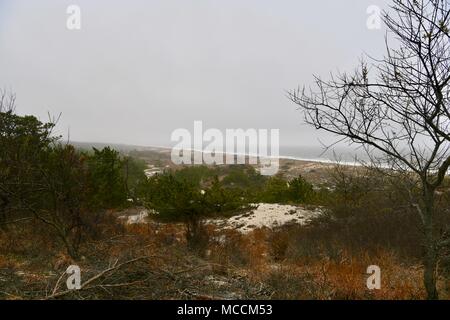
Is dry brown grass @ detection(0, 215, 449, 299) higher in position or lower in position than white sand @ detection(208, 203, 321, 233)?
higher

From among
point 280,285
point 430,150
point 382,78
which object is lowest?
point 280,285

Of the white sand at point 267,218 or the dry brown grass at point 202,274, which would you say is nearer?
the dry brown grass at point 202,274

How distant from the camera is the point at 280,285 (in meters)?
5.04

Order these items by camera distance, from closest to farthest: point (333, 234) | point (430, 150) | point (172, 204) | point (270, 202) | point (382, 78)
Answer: point (382, 78)
point (430, 150)
point (333, 234)
point (172, 204)
point (270, 202)

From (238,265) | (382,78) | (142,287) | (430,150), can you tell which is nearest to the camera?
(382,78)

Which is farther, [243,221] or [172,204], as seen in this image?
[243,221]

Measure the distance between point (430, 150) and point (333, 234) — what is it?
22.4 feet

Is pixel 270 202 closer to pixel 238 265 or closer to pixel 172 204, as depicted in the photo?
pixel 172 204

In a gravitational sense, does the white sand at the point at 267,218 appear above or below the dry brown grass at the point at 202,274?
below

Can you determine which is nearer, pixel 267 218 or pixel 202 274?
pixel 202 274

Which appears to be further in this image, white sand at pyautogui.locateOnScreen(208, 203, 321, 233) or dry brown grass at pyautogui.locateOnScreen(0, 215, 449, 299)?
white sand at pyautogui.locateOnScreen(208, 203, 321, 233)

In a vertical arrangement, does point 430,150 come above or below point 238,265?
above

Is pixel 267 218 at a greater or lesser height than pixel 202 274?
lesser
